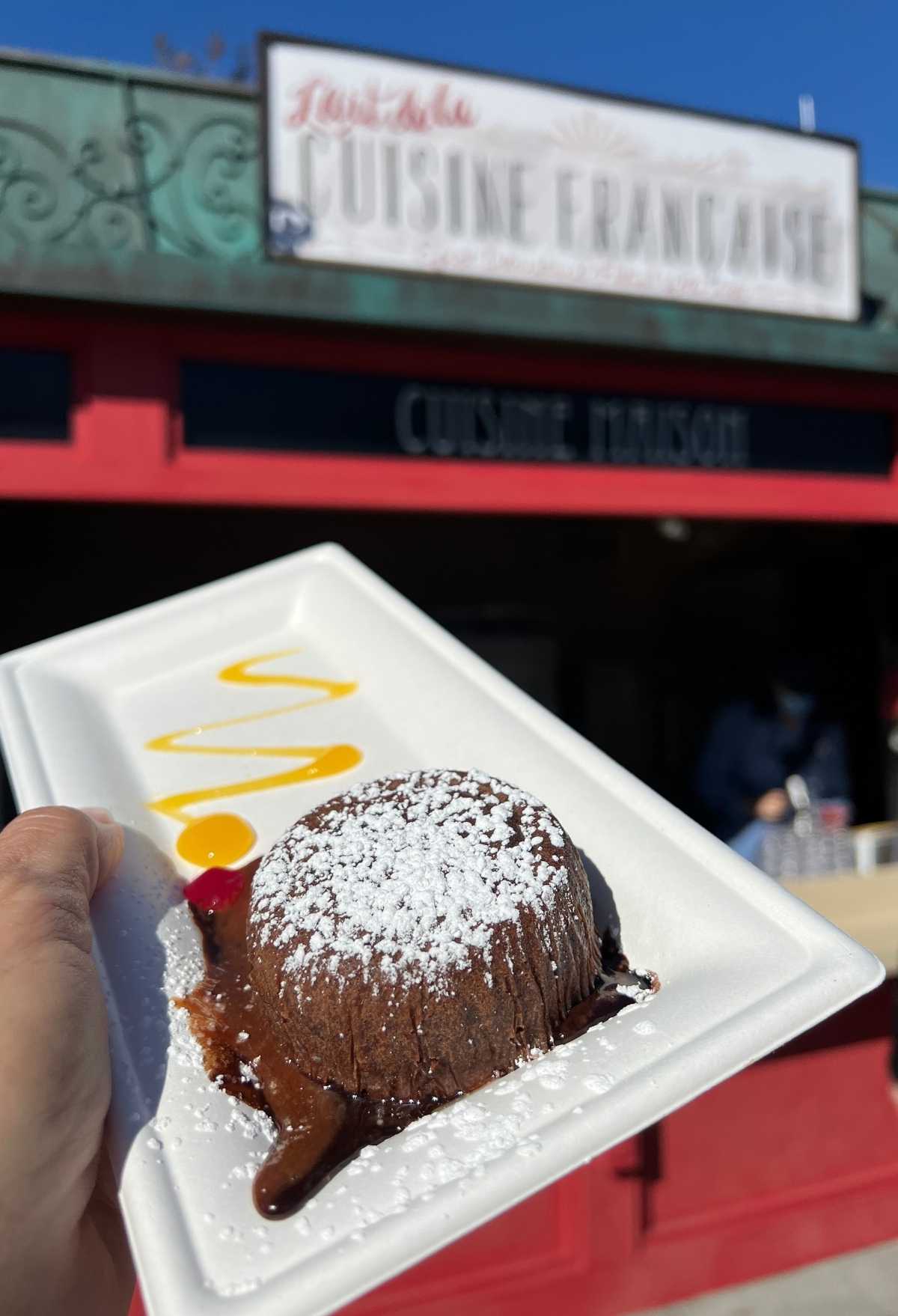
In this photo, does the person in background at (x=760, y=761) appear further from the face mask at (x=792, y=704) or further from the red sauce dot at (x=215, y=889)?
the red sauce dot at (x=215, y=889)

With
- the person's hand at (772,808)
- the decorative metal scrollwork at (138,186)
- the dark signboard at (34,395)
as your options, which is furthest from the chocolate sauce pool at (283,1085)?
the person's hand at (772,808)

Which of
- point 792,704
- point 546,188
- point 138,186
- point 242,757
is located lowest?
point 792,704

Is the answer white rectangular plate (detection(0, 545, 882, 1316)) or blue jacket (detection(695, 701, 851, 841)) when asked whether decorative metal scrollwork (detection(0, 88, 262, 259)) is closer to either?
white rectangular plate (detection(0, 545, 882, 1316))

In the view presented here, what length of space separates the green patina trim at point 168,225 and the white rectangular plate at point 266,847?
156cm

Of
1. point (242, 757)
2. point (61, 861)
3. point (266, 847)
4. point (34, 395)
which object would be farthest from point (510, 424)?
point (61, 861)

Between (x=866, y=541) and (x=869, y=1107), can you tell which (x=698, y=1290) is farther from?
(x=866, y=541)

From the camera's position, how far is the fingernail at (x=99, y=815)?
1468 mm

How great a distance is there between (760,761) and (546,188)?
3141 millimetres

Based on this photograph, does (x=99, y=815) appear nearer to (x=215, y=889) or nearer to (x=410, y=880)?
(x=215, y=889)

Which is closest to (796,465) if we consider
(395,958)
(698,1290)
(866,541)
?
(866,541)

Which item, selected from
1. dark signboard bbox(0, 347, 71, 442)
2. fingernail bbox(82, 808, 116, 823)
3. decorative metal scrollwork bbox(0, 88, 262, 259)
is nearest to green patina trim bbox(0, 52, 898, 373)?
decorative metal scrollwork bbox(0, 88, 262, 259)

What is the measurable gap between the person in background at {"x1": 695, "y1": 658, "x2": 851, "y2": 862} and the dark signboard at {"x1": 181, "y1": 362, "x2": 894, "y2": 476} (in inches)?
57.2

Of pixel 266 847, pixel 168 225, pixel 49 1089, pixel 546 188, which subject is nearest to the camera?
pixel 49 1089

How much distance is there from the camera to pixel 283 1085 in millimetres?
1171
